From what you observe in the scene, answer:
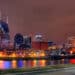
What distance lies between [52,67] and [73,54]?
→ 45.8m

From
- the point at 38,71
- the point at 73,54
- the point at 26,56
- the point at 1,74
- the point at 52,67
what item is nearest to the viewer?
the point at 1,74

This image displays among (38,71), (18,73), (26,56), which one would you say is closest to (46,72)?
(38,71)

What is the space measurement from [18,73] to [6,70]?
0.65ft

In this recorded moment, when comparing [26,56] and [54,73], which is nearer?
[54,73]

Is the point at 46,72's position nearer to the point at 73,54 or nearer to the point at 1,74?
the point at 1,74

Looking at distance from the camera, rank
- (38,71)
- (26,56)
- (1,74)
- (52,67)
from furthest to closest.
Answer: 1. (26,56)
2. (52,67)
3. (38,71)
4. (1,74)

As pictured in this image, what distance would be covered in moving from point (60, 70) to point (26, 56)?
163 feet

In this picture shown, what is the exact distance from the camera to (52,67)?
4.18 metres

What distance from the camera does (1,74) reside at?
3.54 meters

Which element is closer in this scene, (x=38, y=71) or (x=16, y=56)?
(x=38, y=71)

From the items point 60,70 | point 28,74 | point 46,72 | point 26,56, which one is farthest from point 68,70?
point 26,56

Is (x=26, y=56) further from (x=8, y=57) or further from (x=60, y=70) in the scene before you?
(x=60, y=70)

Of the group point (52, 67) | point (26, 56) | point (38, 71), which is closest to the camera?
point (38, 71)

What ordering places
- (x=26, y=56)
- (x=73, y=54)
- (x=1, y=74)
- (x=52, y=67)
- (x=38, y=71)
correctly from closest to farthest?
(x=1, y=74)
(x=38, y=71)
(x=52, y=67)
(x=73, y=54)
(x=26, y=56)
